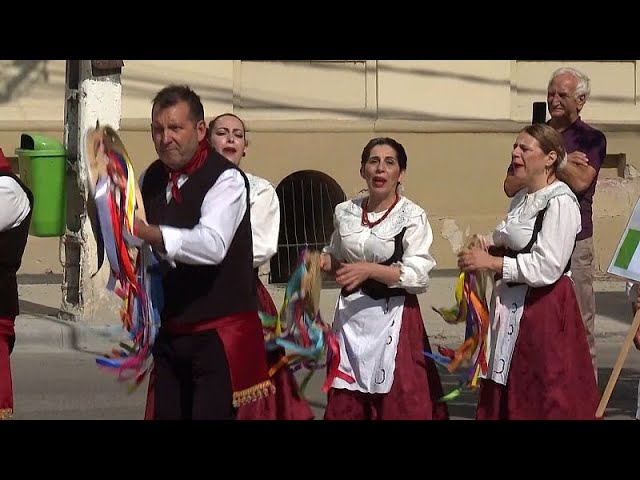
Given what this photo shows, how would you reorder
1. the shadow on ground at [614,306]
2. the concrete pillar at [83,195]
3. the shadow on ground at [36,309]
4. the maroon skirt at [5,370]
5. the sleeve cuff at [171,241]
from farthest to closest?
the shadow on ground at [614,306]
the shadow on ground at [36,309]
the concrete pillar at [83,195]
the maroon skirt at [5,370]
the sleeve cuff at [171,241]

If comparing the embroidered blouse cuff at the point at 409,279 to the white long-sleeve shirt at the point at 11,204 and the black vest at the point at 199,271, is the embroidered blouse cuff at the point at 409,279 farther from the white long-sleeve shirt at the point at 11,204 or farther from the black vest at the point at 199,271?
the white long-sleeve shirt at the point at 11,204

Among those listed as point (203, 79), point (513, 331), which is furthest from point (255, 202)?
point (203, 79)

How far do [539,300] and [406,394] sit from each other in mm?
740

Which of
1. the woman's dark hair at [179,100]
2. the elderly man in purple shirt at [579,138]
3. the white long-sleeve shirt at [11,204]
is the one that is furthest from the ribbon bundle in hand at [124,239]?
the elderly man in purple shirt at [579,138]

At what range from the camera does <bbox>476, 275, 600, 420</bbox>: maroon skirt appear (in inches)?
254

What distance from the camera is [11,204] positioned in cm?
600

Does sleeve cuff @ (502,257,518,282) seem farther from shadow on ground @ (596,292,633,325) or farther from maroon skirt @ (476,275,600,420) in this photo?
shadow on ground @ (596,292,633,325)

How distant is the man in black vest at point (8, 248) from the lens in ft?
19.7

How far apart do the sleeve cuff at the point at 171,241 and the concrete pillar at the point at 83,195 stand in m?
5.99

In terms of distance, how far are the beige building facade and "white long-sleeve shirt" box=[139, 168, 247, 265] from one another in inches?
321

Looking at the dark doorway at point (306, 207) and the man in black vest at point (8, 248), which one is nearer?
the man in black vest at point (8, 248)

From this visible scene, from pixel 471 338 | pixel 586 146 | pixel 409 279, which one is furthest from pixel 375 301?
pixel 586 146

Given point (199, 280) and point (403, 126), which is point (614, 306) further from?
point (199, 280)

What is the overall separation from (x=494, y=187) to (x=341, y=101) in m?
1.71
